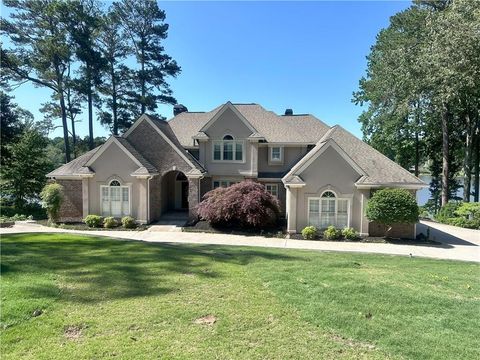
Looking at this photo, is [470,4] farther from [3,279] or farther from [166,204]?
[3,279]

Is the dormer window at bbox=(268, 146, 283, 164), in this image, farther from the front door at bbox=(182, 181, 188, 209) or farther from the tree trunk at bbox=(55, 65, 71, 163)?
the tree trunk at bbox=(55, 65, 71, 163)

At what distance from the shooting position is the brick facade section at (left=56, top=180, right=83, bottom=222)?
2066 centimetres

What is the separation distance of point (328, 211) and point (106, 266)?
42.4 feet

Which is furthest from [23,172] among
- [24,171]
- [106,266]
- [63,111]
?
[106,266]

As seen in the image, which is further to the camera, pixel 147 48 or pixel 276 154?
pixel 147 48

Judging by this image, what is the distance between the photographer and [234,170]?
881 inches

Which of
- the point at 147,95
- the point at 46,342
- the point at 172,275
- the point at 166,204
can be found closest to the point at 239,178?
the point at 166,204

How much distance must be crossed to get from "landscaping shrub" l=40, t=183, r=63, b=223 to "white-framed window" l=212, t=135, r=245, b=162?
10.6 m

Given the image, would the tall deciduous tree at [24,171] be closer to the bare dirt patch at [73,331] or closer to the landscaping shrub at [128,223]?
the landscaping shrub at [128,223]

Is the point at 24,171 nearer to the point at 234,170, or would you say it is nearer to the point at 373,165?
the point at 234,170

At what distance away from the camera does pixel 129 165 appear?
1966 centimetres

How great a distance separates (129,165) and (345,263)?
15.0 m

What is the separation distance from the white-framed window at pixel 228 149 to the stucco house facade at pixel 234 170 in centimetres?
7

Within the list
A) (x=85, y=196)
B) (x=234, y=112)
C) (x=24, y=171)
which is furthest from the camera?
(x=24, y=171)
